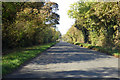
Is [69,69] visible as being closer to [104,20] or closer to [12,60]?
[12,60]

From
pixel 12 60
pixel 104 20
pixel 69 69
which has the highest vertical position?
pixel 104 20

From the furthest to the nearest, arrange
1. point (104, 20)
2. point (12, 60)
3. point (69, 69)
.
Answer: point (104, 20), point (12, 60), point (69, 69)

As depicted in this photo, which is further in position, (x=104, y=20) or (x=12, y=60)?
(x=104, y=20)

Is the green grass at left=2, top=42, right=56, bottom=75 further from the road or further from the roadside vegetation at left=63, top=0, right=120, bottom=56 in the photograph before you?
the roadside vegetation at left=63, top=0, right=120, bottom=56

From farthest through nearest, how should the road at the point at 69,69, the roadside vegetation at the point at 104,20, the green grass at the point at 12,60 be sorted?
the roadside vegetation at the point at 104,20 < the green grass at the point at 12,60 < the road at the point at 69,69

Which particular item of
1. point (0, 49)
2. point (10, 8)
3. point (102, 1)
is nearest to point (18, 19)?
point (10, 8)

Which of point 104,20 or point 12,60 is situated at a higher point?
point 104,20

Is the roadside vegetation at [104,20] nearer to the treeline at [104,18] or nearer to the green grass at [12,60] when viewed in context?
the treeline at [104,18]

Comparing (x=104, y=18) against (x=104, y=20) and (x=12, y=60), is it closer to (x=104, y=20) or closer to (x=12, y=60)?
(x=104, y=20)

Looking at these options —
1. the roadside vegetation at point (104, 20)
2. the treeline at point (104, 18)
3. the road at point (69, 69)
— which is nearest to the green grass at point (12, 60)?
the road at point (69, 69)

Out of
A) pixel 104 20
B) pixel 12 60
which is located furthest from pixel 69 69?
pixel 104 20

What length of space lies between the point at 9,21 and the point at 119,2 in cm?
1257

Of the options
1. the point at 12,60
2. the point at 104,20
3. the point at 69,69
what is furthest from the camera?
the point at 104,20

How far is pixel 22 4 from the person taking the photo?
76.9 feet
